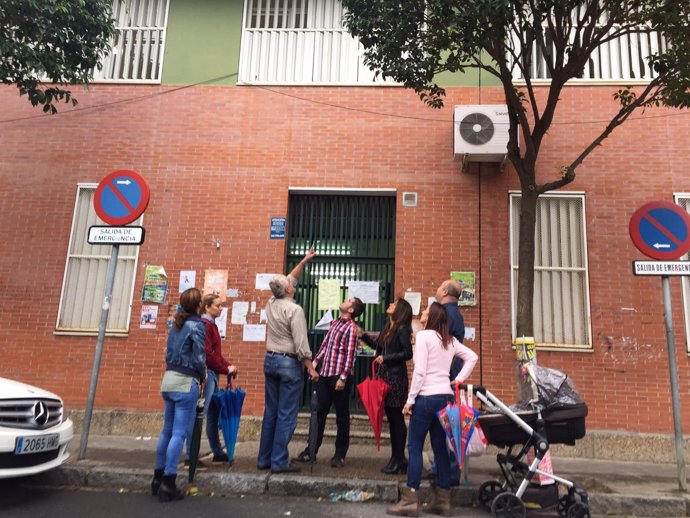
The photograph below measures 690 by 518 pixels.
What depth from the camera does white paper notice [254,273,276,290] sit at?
766 centimetres

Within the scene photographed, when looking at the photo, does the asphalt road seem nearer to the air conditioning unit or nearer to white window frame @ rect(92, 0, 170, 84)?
the air conditioning unit

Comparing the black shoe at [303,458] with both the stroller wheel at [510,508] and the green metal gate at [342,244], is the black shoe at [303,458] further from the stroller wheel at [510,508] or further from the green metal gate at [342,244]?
the stroller wheel at [510,508]

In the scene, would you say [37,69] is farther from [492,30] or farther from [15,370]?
[492,30]

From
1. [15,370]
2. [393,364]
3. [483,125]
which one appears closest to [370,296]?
[393,364]

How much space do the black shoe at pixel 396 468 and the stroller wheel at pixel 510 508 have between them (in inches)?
53.7

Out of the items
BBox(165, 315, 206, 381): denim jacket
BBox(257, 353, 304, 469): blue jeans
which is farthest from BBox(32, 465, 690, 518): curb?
BBox(165, 315, 206, 381): denim jacket

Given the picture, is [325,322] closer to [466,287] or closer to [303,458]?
[466,287]

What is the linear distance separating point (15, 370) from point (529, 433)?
735 centimetres

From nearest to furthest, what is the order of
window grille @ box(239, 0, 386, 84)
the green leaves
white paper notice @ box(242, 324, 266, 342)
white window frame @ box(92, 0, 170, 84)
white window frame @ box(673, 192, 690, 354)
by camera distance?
the green leaves, white window frame @ box(673, 192, 690, 354), white paper notice @ box(242, 324, 266, 342), window grille @ box(239, 0, 386, 84), white window frame @ box(92, 0, 170, 84)

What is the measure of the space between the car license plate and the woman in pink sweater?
321cm

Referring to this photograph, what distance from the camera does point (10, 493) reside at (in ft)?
15.7

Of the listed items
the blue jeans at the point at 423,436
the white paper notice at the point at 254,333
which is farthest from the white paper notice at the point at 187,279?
the blue jeans at the point at 423,436

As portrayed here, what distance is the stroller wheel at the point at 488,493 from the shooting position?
4.68 meters

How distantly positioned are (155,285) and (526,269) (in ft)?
17.6
